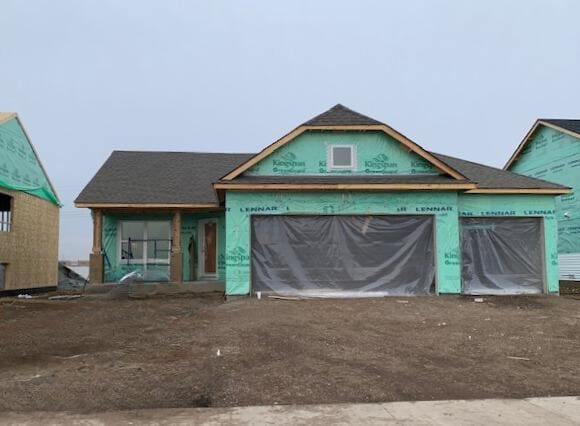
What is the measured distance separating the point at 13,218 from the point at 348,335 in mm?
16759

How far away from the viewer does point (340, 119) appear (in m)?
14.7

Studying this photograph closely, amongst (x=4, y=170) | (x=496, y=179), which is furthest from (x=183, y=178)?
(x=496, y=179)

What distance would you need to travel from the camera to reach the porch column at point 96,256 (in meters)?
17.0

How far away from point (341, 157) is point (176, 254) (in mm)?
Result: 6581

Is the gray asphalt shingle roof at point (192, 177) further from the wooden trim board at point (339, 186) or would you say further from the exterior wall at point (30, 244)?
the exterior wall at point (30, 244)

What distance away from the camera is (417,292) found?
14234 millimetres

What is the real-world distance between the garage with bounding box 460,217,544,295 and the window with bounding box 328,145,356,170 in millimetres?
3729

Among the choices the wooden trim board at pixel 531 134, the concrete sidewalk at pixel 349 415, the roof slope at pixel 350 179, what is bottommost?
the concrete sidewalk at pixel 349 415

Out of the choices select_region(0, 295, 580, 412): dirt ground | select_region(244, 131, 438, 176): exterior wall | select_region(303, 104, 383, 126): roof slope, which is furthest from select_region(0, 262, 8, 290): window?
select_region(303, 104, 383, 126): roof slope

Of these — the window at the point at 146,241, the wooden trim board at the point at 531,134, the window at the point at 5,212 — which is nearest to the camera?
the window at the point at 146,241

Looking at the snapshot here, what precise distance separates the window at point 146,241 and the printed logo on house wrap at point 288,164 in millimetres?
6098

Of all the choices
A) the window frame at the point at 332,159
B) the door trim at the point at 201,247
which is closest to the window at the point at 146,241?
the door trim at the point at 201,247

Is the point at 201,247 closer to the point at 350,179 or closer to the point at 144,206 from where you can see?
the point at 144,206

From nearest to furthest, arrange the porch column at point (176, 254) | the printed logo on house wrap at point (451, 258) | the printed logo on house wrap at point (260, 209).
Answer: the printed logo on house wrap at point (260, 209) → the printed logo on house wrap at point (451, 258) → the porch column at point (176, 254)
